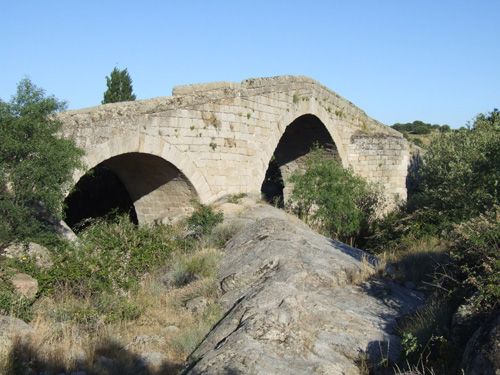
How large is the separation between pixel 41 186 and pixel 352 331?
4.78 metres

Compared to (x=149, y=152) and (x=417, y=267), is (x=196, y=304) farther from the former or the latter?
(x=149, y=152)

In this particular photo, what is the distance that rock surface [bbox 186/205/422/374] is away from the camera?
14.9 ft

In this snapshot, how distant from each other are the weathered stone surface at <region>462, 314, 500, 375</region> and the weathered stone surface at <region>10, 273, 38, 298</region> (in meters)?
5.15

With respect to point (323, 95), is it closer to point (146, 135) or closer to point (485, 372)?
point (146, 135)

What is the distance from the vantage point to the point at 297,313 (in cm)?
536

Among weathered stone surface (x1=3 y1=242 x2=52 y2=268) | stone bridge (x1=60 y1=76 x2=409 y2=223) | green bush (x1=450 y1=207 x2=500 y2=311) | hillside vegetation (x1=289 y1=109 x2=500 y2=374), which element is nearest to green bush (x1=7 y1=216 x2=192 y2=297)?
weathered stone surface (x1=3 y1=242 x2=52 y2=268)

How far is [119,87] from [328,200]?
14609 mm

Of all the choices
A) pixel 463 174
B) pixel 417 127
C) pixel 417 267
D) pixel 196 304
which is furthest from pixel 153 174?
pixel 417 127

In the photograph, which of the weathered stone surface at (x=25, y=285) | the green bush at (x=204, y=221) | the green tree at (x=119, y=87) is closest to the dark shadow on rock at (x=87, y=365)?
the weathered stone surface at (x=25, y=285)

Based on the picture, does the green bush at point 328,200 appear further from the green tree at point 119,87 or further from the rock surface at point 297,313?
the green tree at point 119,87

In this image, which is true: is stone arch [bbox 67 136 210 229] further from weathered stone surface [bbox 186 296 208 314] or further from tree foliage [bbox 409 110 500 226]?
tree foliage [bbox 409 110 500 226]

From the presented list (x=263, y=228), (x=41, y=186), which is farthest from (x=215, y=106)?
(x=41, y=186)

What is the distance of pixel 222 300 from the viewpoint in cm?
673

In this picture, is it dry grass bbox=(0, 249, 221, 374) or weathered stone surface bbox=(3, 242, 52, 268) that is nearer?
dry grass bbox=(0, 249, 221, 374)
